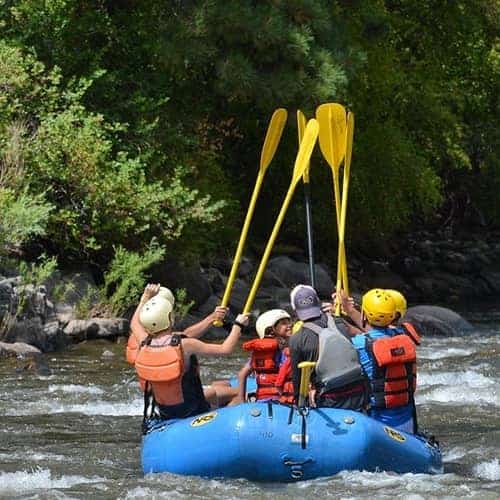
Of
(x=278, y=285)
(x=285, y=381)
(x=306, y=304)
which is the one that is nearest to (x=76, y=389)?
(x=285, y=381)

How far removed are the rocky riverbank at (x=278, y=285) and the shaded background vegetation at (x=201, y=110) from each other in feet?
1.60

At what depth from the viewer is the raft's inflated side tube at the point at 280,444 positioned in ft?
25.2

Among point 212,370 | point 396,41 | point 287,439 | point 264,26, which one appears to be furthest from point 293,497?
point 396,41

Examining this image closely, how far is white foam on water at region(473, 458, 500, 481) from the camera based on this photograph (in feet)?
27.2

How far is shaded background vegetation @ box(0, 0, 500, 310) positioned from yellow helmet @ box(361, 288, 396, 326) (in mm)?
7147

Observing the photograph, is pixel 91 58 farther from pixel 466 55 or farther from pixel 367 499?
pixel 367 499

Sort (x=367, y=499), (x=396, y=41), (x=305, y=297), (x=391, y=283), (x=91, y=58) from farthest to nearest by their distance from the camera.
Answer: (x=391, y=283), (x=396, y=41), (x=91, y=58), (x=305, y=297), (x=367, y=499)

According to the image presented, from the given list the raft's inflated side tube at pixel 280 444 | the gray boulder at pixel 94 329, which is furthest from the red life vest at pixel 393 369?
the gray boulder at pixel 94 329

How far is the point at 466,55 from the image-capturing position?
24.0 meters

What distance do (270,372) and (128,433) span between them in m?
1.92

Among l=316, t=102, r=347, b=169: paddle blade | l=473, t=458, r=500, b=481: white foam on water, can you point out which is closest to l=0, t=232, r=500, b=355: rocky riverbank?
l=316, t=102, r=347, b=169: paddle blade

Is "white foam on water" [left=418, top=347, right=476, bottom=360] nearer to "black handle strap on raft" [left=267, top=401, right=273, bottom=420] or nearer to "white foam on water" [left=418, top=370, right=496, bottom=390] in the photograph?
"white foam on water" [left=418, top=370, right=496, bottom=390]

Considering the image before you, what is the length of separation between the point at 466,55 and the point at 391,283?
420cm

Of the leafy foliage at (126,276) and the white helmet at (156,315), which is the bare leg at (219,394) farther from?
the leafy foliage at (126,276)
